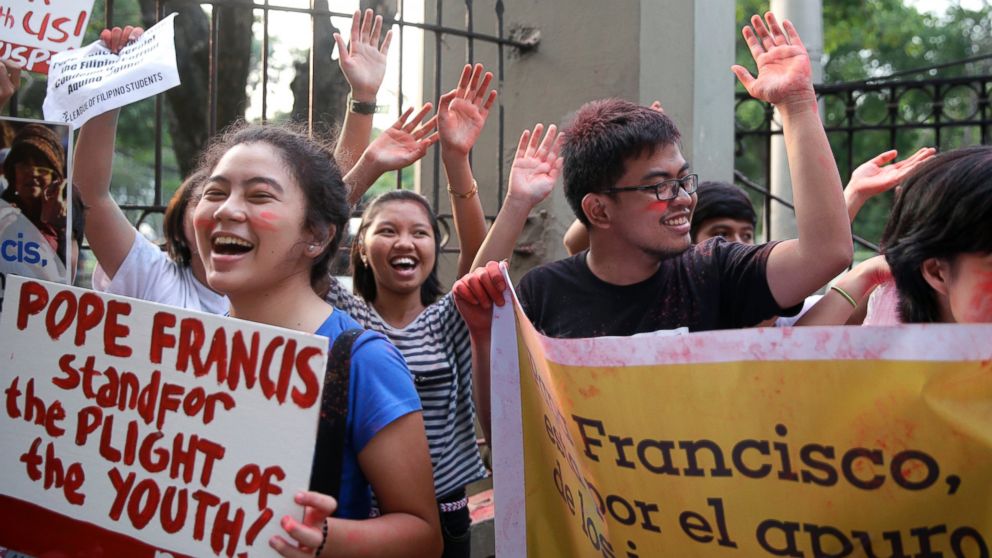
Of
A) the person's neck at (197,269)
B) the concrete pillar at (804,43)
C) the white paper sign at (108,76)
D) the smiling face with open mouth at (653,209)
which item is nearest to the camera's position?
the smiling face with open mouth at (653,209)

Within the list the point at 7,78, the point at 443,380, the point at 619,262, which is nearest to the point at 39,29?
the point at 7,78

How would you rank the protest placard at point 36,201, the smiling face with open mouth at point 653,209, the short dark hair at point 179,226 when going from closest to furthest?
the protest placard at point 36,201
the smiling face with open mouth at point 653,209
the short dark hair at point 179,226

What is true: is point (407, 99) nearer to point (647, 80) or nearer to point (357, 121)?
point (647, 80)

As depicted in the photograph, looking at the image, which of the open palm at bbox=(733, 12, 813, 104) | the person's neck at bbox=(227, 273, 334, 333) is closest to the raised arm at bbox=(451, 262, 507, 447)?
the person's neck at bbox=(227, 273, 334, 333)

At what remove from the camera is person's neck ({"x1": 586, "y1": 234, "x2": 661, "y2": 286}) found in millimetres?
2572

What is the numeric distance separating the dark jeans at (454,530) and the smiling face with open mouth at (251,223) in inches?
38.3

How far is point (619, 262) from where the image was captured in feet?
8.57

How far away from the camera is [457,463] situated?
2.86m

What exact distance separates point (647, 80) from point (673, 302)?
2.49 metres

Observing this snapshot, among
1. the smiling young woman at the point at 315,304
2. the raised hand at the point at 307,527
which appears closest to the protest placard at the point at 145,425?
the raised hand at the point at 307,527

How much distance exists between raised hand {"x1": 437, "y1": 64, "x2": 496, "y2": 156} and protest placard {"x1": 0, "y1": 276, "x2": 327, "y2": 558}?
4.45 feet

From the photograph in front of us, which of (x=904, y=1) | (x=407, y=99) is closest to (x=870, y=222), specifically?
(x=904, y=1)

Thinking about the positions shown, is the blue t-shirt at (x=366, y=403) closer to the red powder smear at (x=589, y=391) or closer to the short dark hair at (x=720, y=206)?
the red powder smear at (x=589, y=391)

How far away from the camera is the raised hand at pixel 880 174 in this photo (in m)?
2.87
